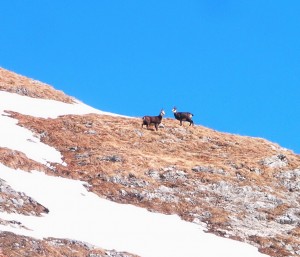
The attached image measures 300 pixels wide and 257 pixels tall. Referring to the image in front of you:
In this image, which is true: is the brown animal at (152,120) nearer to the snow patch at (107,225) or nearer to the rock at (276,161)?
the rock at (276,161)

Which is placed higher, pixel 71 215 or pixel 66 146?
pixel 66 146

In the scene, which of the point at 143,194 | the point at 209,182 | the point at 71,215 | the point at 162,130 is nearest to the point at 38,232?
the point at 71,215

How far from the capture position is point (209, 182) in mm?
39344

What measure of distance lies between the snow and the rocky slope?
1.03 metres

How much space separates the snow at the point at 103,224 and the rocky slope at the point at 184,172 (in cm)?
103

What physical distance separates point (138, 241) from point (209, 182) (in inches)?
495

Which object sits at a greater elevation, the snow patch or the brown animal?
the brown animal

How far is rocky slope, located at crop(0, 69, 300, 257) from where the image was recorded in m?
33.8

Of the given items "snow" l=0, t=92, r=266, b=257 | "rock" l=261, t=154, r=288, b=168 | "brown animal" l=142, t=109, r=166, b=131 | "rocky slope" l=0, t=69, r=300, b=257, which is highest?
"brown animal" l=142, t=109, r=166, b=131

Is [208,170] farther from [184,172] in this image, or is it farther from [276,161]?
[276,161]

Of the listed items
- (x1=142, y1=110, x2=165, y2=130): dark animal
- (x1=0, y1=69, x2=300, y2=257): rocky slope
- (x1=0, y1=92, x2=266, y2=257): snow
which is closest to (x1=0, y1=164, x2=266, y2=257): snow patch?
(x1=0, y1=92, x2=266, y2=257): snow

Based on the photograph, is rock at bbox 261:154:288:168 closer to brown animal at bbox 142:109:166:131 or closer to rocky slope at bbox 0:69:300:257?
rocky slope at bbox 0:69:300:257

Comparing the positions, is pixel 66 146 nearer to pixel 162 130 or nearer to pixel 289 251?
pixel 162 130

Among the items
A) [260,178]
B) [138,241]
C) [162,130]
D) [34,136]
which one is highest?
[162,130]
